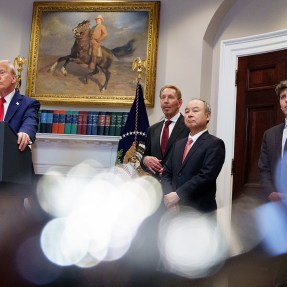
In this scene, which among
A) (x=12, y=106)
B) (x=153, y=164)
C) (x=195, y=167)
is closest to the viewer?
(x=12, y=106)

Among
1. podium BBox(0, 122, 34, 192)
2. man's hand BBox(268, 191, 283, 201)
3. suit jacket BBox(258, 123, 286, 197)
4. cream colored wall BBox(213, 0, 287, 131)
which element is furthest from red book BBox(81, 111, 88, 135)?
podium BBox(0, 122, 34, 192)

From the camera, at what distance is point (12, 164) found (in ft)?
8.59

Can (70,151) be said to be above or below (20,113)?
below

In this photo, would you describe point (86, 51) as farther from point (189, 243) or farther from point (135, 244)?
point (189, 243)

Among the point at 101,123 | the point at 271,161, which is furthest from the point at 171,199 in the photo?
the point at 101,123

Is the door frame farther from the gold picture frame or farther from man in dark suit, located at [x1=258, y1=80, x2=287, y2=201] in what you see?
man in dark suit, located at [x1=258, y1=80, x2=287, y2=201]

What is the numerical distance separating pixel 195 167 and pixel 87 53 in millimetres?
2973

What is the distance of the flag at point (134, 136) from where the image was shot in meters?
5.15

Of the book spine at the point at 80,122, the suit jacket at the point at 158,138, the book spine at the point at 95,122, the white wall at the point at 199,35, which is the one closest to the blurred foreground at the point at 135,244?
the suit jacket at the point at 158,138

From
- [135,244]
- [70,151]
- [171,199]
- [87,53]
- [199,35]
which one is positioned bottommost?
[135,244]

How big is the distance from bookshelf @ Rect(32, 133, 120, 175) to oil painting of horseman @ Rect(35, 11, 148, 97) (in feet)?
1.88

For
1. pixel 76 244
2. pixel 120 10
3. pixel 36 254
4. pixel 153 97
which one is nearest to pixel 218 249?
pixel 76 244

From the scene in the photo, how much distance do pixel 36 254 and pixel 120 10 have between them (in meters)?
3.91

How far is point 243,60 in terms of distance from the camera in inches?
222
